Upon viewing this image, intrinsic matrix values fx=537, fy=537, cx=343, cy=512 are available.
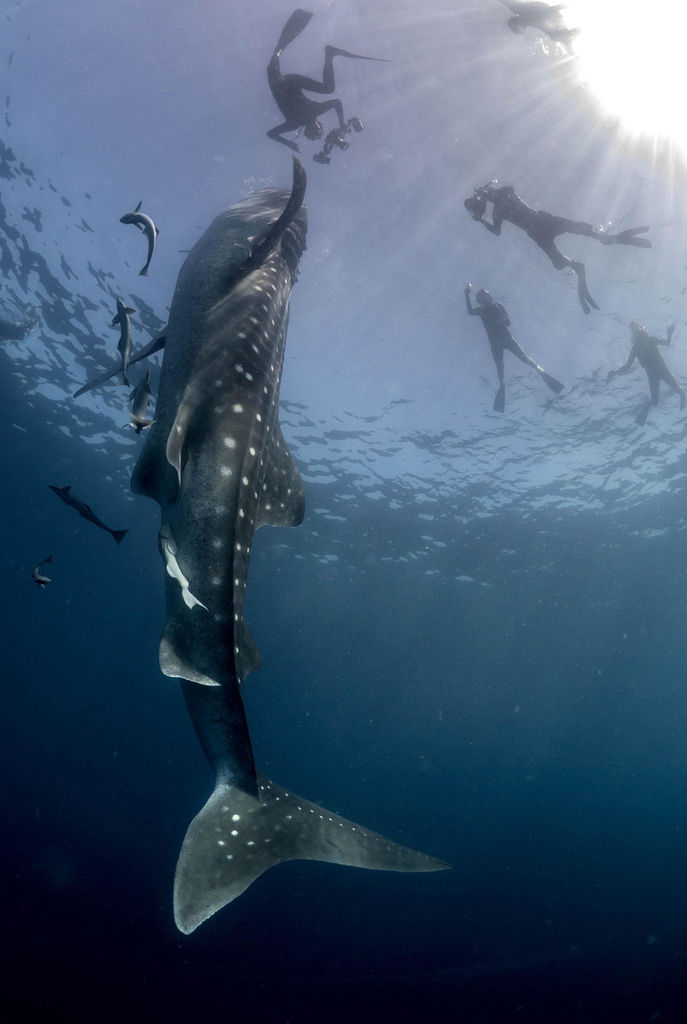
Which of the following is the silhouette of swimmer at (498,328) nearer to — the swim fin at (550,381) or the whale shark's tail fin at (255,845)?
the swim fin at (550,381)

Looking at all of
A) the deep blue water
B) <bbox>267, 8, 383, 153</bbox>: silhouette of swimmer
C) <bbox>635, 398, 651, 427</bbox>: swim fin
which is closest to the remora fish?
→ <bbox>267, 8, 383, 153</bbox>: silhouette of swimmer

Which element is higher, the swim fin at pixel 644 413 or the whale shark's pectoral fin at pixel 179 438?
the swim fin at pixel 644 413

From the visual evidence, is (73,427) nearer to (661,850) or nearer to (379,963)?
(379,963)

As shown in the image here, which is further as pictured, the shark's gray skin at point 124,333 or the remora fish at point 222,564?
the shark's gray skin at point 124,333

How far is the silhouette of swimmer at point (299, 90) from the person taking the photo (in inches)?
315

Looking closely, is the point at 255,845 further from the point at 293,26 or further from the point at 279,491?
the point at 293,26

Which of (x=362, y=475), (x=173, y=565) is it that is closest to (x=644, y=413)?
(x=362, y=475)

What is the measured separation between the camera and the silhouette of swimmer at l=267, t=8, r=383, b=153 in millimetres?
8008

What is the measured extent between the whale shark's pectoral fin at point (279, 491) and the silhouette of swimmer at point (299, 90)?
19.7 ft

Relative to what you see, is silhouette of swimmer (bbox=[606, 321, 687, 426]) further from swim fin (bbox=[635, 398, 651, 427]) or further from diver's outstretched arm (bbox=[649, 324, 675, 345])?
swim fin (bbox=[635, 398, 651, 427])

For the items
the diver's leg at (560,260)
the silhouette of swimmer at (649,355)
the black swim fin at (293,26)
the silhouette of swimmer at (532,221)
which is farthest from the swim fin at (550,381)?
the black swim fin at (293,26)

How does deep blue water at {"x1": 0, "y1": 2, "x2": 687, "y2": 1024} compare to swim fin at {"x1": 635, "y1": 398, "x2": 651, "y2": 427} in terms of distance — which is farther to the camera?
swim fin at {"x1": 635, "y1": 398, "x2": 651, "y2": 427}

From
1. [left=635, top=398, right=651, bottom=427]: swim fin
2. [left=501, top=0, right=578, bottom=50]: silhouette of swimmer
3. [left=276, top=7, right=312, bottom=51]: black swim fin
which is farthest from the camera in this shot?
[left=635, top=398, right=651, bottom=427]: swim fin

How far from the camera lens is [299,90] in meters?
8.14
